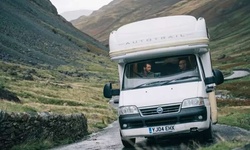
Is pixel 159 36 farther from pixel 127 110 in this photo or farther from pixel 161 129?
pixel 161 129

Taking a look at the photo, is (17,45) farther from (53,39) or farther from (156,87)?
(156,87)

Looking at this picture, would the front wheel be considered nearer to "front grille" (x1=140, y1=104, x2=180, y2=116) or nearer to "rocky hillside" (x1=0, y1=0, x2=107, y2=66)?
"front grille" (x1=140, y1=104, x2=180, y2=116)

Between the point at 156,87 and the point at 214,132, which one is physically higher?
the point at 156,87

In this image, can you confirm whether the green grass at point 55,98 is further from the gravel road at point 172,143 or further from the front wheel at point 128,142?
the front wheel at point 128,142

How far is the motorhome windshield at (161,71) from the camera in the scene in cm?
1470

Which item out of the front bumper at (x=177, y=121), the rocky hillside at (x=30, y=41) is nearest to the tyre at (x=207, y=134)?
the front bumper at (x=177, y=121)

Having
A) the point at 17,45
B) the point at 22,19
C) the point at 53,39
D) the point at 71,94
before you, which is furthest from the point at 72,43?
the point at 71,94

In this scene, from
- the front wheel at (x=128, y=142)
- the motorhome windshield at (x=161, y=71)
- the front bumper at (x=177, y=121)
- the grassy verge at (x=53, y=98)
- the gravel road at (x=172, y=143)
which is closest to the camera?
the front bumper at (x=177, y=121)

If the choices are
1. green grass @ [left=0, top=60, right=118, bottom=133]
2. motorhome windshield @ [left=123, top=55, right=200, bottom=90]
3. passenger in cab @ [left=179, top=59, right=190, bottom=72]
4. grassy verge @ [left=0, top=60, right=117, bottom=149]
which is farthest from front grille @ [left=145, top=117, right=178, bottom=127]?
green grass @ [left=0, top=60, right=118, bottom=133]

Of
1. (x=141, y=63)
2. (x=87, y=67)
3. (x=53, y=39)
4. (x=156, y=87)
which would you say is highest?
(x=53, y=39)

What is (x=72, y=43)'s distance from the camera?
126 meters

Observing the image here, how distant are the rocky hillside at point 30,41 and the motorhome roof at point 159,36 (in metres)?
50.8

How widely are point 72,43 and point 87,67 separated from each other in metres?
27.3

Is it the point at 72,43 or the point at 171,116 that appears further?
the point at 72,43
